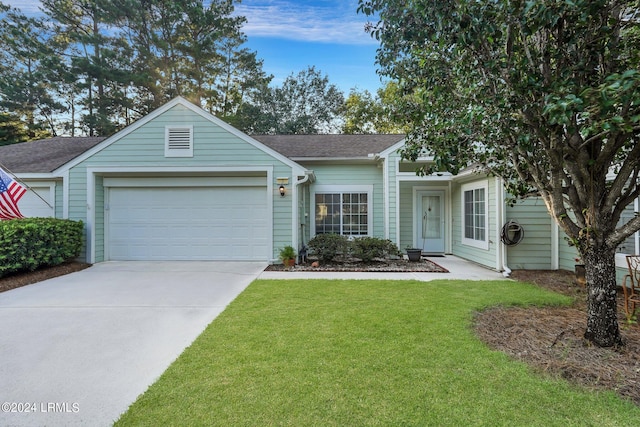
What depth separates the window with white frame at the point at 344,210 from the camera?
9.62 meters

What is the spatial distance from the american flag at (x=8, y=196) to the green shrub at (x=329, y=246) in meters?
6.68

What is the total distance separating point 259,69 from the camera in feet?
67.1

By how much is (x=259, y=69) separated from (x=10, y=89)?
45.0ft

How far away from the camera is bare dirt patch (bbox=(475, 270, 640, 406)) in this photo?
256cm

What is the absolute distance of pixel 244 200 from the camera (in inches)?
341

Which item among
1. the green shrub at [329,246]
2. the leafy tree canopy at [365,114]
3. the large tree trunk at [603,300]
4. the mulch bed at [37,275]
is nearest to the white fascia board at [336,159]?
the green shrub at [329,246]

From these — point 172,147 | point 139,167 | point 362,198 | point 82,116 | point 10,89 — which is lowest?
point 362,198

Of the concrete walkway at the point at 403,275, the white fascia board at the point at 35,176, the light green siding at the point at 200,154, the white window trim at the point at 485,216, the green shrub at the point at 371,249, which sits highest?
the light green siding at the point at 200,154

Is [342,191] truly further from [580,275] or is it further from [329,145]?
[580,275]

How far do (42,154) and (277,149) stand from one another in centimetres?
783

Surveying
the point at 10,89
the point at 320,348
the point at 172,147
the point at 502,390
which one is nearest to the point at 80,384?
the point at 320,348

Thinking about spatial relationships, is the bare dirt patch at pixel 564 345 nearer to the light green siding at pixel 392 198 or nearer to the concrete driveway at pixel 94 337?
the concrete driveway at pixel 94 337

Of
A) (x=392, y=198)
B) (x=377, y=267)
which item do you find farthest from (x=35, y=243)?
(x=392, y=198)

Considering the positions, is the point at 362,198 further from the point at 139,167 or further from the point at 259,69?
the point at 259,69
